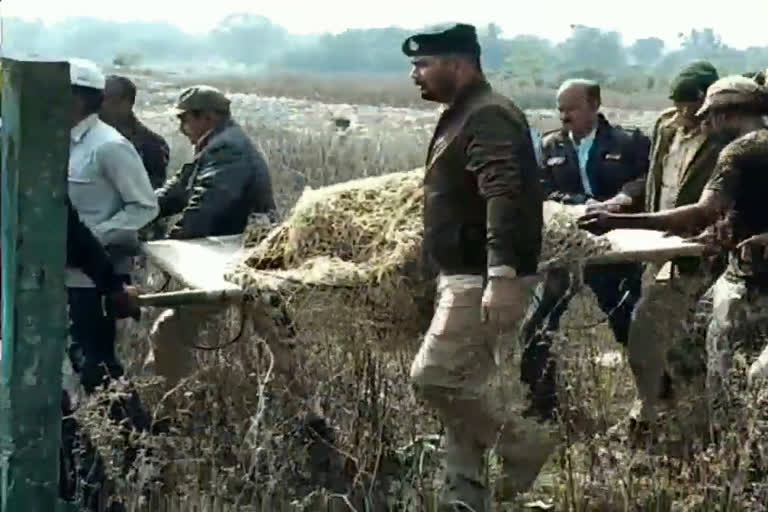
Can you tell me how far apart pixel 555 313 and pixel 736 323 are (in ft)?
4.33

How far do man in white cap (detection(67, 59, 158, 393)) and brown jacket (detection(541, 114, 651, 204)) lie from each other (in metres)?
2.33

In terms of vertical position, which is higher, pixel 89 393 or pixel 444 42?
pixel 444 42

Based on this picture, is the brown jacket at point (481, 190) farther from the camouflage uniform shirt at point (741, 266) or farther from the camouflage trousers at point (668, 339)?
the camouflage trousers at point (668, 339)

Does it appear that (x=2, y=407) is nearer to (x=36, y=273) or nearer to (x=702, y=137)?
(x=36, y=273)

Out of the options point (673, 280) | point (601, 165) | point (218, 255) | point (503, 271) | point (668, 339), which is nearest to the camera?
point (503, 271)

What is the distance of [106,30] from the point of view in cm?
648

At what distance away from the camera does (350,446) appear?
5926mm

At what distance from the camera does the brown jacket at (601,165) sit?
7910 millimetres

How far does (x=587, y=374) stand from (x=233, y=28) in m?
4.12

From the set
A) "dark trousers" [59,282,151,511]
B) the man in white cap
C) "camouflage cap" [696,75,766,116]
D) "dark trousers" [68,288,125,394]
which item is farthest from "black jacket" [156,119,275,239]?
"camouflage cap" [696,75,766,116]

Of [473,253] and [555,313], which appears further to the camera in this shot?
[555,313]

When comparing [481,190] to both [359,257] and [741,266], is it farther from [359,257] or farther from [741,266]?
[741,266]

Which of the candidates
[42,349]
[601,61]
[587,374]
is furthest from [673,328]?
[601,61]

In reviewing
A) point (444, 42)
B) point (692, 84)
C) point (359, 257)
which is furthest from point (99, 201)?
point (692, 84)
